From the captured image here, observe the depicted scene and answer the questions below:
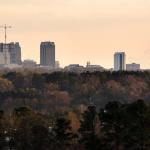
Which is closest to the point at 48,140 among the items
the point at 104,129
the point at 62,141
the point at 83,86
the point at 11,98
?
the point at 62,141

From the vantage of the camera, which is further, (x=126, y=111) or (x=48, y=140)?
(x=48, y=140)

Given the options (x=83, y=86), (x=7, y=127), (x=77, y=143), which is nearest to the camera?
(x=77, y=143)

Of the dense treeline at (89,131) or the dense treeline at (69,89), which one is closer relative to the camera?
the dense treeline at (89,131)

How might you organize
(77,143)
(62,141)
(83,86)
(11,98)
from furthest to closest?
(83,86) → (11,98) → (77,143) → (62,141)

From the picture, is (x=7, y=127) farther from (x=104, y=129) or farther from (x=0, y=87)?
(x=0, y=87)

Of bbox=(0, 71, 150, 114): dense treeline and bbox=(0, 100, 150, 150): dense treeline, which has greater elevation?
bbox=(0, 71, 150, 114): dense treeline

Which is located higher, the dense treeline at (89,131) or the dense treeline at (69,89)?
the dense treeline at (69,89)

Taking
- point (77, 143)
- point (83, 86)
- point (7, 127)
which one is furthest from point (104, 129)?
point (83, 86)

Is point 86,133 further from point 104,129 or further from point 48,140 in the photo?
point 104,129
